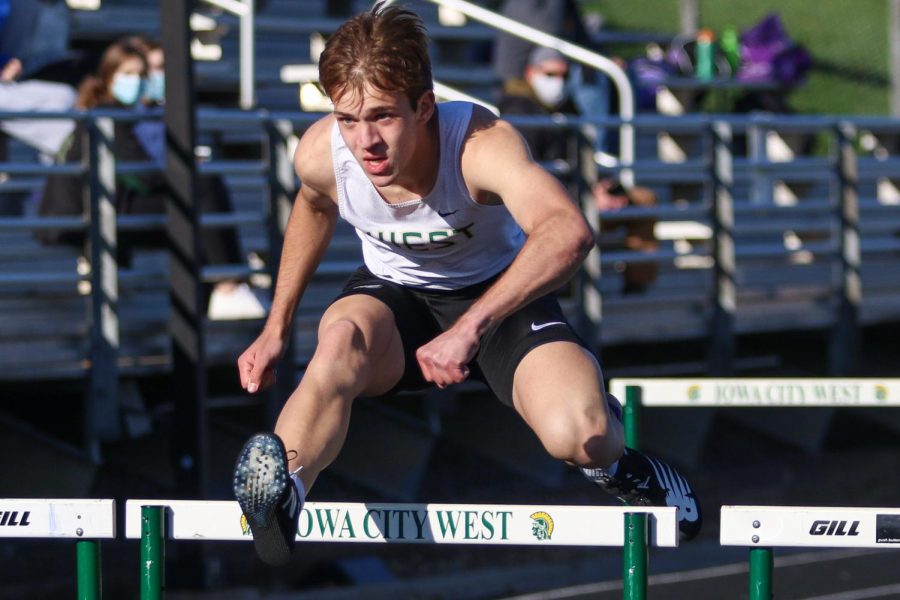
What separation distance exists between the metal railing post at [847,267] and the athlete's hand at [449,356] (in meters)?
7.67

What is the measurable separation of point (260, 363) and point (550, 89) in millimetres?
6856

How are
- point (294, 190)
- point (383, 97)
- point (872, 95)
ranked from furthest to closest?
1. point (872, 95)
2. point (294, 190)
3. point (383, 97)

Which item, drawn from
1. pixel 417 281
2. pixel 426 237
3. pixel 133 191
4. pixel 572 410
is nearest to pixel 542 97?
pixel 133 191

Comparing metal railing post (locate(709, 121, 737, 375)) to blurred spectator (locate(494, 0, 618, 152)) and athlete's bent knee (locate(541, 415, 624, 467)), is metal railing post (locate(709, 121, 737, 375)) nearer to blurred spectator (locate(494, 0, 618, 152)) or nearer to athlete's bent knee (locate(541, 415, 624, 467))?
blurred spectator (locate(494, 0, 618, 152))

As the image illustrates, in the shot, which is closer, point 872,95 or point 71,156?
point 71,156

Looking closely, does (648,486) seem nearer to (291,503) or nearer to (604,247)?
(291,503)

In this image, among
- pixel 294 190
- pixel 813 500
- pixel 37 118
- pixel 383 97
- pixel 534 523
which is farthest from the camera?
pixel 813 500

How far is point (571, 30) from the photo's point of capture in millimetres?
12992

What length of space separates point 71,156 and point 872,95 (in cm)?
1721

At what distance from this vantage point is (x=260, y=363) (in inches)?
190

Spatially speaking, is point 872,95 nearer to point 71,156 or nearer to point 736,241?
point 736,241

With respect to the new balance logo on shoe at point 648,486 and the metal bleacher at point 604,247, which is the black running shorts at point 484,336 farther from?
the metal bleacher at point 604,247

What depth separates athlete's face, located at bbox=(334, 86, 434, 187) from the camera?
456 cm

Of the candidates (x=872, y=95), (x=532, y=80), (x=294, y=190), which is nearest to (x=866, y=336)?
(x=532, y=80)
